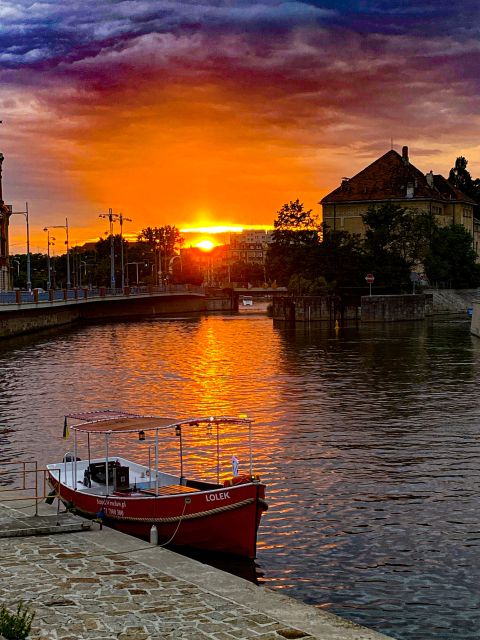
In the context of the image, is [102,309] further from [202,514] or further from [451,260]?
[202,514]

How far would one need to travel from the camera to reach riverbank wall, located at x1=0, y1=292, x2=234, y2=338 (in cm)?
10494

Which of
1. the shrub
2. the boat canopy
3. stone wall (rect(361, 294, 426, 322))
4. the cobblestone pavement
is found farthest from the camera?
stone wall (rect(361, 294, 426, 322))

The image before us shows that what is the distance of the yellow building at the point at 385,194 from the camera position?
587 ft

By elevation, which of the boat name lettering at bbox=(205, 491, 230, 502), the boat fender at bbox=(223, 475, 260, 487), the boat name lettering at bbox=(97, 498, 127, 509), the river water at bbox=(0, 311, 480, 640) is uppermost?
the boat fender at bbox=(223, 475, 260, 487)

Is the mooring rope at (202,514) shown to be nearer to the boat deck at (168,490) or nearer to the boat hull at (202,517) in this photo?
the boat hull at (202,517)

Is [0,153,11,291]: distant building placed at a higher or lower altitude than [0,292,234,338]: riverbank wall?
higher

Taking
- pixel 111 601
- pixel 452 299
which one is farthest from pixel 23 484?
pixel 452 299

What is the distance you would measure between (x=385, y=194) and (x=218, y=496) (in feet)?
534

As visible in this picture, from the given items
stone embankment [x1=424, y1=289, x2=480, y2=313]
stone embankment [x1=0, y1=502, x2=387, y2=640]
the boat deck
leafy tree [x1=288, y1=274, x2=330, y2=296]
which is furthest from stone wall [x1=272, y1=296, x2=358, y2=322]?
stone embankment [x1=0, y1=502, x2=387, y2=640]

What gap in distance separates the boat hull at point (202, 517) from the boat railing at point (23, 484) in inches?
83.4

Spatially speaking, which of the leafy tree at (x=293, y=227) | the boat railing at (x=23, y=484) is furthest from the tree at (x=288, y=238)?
the boat railing at (x=23, y=484)

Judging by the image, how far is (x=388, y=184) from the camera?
18225 centimetres

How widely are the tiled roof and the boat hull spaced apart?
15912 centimetres

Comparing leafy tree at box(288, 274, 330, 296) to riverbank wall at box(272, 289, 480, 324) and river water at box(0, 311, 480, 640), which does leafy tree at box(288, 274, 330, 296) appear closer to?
riverbank wall at box(272, 289, 480, 324)
